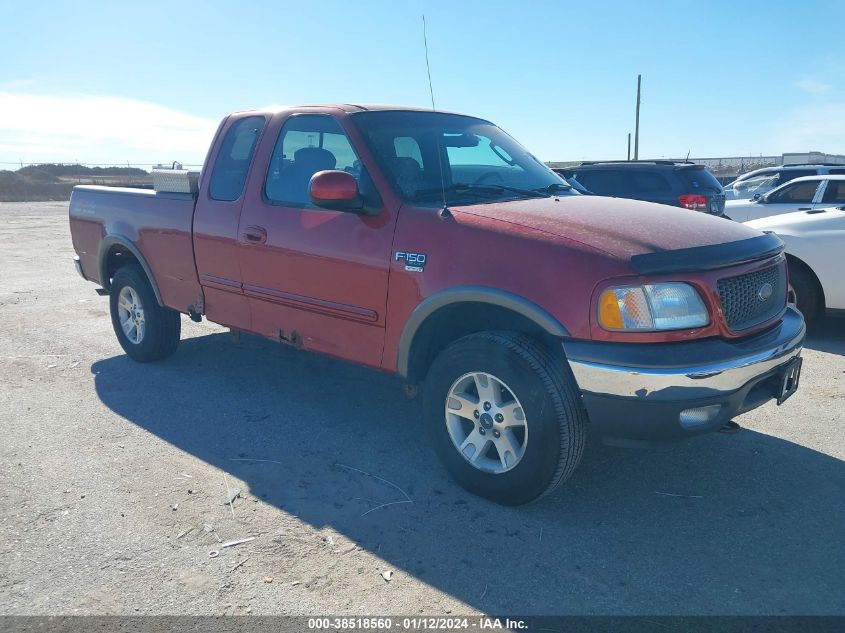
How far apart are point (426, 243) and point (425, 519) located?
140 centimetres

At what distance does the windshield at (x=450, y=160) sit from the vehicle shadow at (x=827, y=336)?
11.7ft

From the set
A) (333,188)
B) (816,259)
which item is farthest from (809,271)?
(333,188)

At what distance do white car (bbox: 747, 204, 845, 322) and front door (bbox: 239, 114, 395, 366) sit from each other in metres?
4.57

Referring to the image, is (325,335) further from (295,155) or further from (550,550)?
(550,550)

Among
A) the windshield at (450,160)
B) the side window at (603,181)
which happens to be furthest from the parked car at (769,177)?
the windshield at (450,160)

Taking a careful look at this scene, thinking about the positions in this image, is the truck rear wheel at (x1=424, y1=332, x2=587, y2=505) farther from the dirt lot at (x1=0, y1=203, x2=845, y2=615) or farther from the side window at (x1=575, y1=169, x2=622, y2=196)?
the side window at (x1=575, y1=169, x2=622, y2=196)

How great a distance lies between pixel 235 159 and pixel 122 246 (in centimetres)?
174

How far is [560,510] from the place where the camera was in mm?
3625

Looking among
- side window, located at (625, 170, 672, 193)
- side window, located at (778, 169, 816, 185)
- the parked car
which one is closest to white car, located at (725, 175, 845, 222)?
side window, located at (625, 170, 672, 193)

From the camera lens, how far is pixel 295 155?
4668 mm

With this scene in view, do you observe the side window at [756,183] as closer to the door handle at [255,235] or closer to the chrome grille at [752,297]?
the chrome grille at [752,297]

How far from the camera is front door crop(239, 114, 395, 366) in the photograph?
13.2ft

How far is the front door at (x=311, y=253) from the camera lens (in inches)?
159

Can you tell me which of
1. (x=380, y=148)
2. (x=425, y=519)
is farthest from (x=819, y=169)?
(x=425, y=519)
